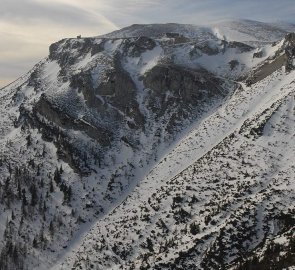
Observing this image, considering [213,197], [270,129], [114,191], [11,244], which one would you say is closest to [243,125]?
[270,129]

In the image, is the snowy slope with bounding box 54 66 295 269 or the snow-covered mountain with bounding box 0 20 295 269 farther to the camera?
the snow-covered mountain with bounding box 0 20 295 269

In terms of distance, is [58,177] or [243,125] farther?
[58,177]

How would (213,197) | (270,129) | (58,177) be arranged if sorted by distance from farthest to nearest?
(58,177) → (270,129) → (213,197)

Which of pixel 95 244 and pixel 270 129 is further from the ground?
pixel 270 129

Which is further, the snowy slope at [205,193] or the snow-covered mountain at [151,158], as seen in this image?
the snow-covered mountain at [151,158]

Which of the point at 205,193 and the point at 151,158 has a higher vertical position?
the point at 151,158

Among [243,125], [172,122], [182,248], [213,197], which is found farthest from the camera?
[172,122]

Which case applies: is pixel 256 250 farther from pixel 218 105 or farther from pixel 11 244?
pixel 218 105

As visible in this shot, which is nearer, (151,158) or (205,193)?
(205,193)
